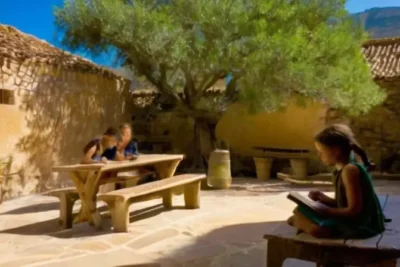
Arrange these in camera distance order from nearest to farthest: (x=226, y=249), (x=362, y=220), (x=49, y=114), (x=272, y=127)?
(x=362, y=220)
(x=226, y=249)
(x=49, y=114)
(x=272, y=127)

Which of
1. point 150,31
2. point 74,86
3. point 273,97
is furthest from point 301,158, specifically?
point 74,86

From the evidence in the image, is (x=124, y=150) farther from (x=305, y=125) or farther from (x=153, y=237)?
(x=305, y=125)

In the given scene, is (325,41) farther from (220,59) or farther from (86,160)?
(86,160)

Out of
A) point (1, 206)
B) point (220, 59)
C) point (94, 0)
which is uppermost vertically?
point (94, 0)

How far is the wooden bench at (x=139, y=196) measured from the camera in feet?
15.6

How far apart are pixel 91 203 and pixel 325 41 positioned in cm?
600

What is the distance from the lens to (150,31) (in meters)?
8.73

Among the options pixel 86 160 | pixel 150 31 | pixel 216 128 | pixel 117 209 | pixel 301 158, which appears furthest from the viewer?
pixel 216 128

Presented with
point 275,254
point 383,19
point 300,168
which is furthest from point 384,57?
point 383,19

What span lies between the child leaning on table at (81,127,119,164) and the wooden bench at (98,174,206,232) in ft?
2.18

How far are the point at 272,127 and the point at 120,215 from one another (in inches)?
298

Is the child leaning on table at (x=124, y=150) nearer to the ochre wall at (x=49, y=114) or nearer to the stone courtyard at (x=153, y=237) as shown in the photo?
the stone courtyard at (x=153, y=237)

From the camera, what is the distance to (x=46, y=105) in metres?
8.52

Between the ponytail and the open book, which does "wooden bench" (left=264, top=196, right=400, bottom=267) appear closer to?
the open book
